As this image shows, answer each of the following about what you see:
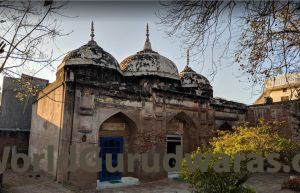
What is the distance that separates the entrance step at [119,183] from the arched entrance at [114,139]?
11.5 inches

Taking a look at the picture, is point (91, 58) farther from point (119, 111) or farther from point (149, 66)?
point (119, 111)

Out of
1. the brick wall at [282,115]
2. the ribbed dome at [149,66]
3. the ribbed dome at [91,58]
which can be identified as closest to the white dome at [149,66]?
the ribbed dome at [149,66]

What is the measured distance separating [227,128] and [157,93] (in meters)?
6.47

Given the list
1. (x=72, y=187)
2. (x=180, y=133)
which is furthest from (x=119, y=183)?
(x=180, y=133)

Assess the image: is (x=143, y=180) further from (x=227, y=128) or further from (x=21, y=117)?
(x=21, y=117)

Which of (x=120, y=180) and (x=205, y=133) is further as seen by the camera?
(x=205, y=133)

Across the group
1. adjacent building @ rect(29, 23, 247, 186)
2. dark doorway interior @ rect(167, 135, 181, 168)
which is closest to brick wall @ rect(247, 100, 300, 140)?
adjacent building @ rect(29, 23, 247, 186)

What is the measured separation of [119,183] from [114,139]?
1.88m

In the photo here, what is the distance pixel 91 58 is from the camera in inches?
600

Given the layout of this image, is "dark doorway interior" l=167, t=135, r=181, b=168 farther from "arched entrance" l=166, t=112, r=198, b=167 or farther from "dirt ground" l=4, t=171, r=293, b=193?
"dirt ground" l=4, t=171, r=293, b=193

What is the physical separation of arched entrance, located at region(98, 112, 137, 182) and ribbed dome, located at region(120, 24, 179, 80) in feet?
11.6

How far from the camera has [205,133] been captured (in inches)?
653

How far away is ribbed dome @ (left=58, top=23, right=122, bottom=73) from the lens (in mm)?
Result: 15086

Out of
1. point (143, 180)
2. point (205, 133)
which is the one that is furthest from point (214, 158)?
point (205, 133)
